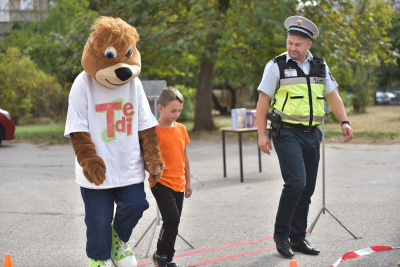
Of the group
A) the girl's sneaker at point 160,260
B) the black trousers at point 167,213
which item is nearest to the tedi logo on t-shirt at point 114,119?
the black trousers at point 167,213

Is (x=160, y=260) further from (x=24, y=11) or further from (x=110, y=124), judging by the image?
(x=24, y=11)

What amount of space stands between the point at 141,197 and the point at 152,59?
1316 cm

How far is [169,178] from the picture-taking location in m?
4.55

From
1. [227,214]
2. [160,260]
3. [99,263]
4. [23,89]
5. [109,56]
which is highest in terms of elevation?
[109,56]

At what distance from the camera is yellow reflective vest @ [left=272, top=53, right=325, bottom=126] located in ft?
16.5

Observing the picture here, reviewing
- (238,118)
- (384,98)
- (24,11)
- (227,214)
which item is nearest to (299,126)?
(227,214)

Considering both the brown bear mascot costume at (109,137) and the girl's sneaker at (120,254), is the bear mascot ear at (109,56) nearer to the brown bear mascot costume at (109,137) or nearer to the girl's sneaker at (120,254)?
the brown bear mascot costume at (109,137)

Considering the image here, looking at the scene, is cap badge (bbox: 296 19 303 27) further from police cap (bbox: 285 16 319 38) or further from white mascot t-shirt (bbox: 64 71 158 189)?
white mascot t-shirt (bbox: 64 71 158 189)

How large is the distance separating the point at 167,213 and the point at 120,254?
0.47 metres

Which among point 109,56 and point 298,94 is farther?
point 298,94

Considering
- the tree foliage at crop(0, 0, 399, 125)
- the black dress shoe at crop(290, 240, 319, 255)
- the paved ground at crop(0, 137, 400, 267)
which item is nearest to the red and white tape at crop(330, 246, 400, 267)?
the paved ground at crop(0, 137, 400, 267)

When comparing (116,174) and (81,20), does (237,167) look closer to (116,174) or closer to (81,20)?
(116,174)

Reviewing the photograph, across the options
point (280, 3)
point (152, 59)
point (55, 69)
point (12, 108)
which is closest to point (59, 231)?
point (280, 3)

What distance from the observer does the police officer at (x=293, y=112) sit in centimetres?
502
